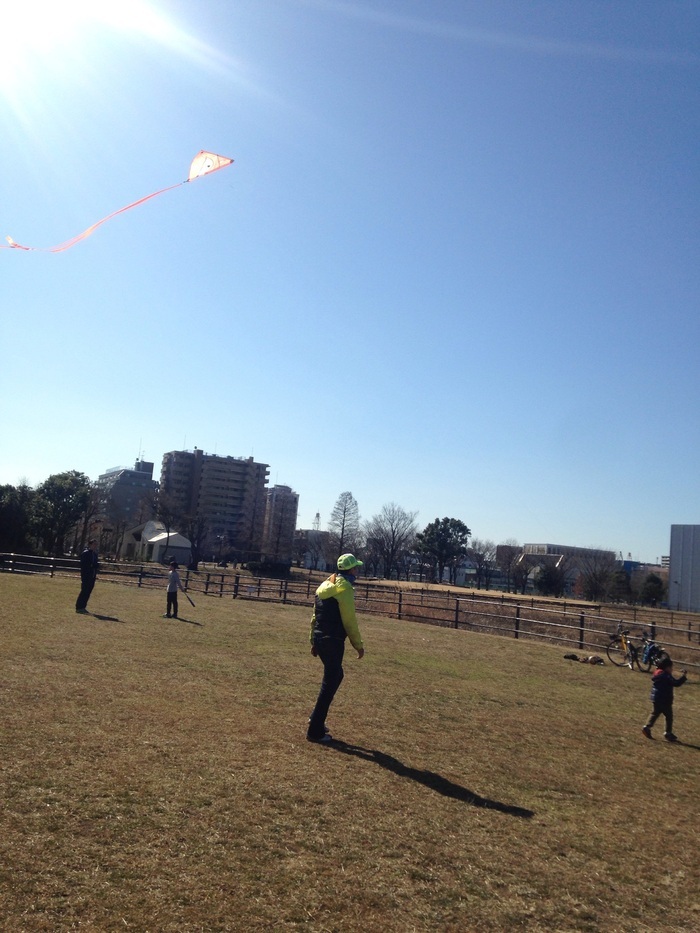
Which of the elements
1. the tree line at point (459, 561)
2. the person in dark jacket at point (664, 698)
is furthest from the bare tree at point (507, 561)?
the person in dark jacket at point (664, 698)

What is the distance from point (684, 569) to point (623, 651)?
5864 cm

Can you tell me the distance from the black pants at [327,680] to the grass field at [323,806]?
0.78 ft

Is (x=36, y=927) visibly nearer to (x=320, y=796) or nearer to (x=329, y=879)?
(x=329, y=879)

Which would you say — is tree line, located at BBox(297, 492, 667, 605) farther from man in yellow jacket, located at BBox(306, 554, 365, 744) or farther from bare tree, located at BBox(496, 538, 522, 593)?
man in yellow jacket, located at BBox(306, 554, 365, 744)

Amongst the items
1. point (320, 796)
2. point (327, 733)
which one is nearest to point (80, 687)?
point (327, 733)

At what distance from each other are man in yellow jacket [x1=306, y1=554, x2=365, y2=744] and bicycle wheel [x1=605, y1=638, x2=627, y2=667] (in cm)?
1210

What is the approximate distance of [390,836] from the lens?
4.80m

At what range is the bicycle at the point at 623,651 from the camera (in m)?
16.6

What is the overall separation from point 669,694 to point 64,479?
52.5 m

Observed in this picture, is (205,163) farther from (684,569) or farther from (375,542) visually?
(375,542)

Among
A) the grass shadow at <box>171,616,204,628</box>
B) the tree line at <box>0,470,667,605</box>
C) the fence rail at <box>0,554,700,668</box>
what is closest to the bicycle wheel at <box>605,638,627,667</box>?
the fence rail at <box>0,554,700,668</box>

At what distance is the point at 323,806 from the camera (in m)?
5.27

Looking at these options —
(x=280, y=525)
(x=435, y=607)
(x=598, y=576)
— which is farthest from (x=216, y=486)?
(x=435, y=607)

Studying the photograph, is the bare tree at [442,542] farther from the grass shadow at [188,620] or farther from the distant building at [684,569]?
the grass shadow at [188,620]
